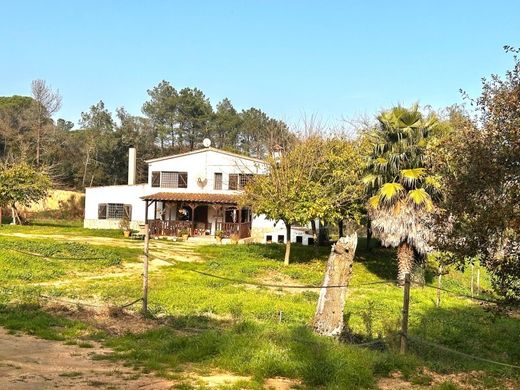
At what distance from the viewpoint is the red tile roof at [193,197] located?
115 ft

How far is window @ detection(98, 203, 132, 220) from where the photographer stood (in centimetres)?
3969

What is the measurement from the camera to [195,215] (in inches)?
1519

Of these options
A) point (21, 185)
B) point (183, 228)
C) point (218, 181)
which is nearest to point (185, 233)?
point (183, 228)

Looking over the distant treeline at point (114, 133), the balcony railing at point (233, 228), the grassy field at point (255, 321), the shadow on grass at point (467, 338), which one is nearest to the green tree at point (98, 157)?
the distant treeline at point (114, 133)

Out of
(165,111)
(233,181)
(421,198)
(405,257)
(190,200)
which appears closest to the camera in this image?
(421,198)

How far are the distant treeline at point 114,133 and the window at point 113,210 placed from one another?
1258cm

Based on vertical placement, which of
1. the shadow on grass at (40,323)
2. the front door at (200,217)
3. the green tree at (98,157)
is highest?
the green tree at (98,157)

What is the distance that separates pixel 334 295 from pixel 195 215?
30213mm

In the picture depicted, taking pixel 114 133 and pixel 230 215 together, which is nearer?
pixel 230 215

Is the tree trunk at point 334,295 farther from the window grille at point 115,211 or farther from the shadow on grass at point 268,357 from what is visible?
the window grille at point 115,211

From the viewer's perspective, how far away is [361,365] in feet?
20.6

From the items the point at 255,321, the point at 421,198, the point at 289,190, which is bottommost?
the point at 255,321

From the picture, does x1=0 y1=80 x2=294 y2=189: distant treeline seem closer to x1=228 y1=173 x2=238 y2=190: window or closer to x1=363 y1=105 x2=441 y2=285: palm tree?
x1=228 y1=173 x2=238 y2=190: window

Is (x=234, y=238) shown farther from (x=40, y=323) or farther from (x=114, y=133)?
(x=114, y=133)
